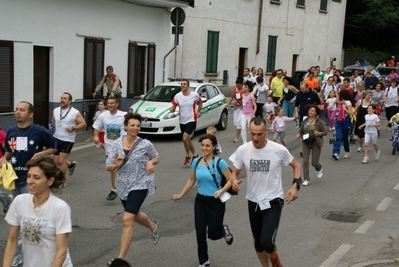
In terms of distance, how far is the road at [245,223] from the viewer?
7508 mm

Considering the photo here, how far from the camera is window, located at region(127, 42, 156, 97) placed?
2011cm

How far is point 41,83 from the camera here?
16344 mm

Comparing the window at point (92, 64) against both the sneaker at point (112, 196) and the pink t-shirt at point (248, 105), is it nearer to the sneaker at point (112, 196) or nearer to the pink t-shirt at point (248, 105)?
the pink t-shirt at point (248, 105)

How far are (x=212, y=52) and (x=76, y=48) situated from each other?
1139 cm

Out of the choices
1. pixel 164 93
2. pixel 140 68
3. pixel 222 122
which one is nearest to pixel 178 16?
pixel 140 68

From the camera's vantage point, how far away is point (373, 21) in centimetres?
4241

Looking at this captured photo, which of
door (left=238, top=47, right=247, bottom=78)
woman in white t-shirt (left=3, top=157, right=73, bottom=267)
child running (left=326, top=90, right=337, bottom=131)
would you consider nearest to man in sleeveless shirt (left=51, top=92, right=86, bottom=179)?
woman in white t-shirt (left=3, top=157, right=73, bottom=267)

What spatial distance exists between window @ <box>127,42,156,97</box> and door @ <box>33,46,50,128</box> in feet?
12.9

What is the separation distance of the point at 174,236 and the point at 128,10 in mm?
12456

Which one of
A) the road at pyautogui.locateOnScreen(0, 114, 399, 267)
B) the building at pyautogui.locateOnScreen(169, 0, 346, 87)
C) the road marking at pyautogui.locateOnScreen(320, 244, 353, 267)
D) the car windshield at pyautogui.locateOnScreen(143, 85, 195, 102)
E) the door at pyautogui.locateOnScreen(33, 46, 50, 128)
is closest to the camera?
the road marking at pyautogui.locateOnScreen(320, 244, 353, 267)

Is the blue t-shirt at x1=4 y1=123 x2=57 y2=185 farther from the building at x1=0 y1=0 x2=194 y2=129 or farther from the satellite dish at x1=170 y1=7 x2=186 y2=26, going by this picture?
the satellite dish at x1=170 y1=7 x2=186 y2=26

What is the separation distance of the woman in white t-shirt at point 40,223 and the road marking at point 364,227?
5.27m

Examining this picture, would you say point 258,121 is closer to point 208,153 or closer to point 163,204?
point 208,153

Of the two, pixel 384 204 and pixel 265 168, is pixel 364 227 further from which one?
pixel 265 168
